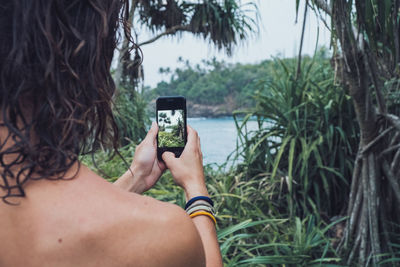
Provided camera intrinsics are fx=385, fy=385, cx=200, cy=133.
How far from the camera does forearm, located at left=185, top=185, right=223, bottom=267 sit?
0.63 m

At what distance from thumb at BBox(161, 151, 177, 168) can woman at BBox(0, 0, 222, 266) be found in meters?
0.31

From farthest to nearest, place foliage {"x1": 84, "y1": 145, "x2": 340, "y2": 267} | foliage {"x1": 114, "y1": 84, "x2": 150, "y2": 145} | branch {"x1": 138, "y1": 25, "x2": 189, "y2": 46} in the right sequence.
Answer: branch {"x1": 138, "y1": 25, "x2": 189, "y2": 46}, foliage {"x1": 114, "y1": 84, "x2": 150, "y2": 145}, foliage {"x1": 84, "y1": 145, "x2": 340, "y2": 267}

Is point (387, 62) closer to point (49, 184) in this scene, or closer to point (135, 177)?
point (135, 177)

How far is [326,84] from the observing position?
2.97m

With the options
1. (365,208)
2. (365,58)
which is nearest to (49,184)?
(365,58)

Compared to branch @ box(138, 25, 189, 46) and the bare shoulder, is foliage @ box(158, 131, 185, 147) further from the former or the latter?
branch @ box(138, 25, 189, 46)

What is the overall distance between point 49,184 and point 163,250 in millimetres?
166

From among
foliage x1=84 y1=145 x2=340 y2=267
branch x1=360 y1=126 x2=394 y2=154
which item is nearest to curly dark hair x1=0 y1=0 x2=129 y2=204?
foliage x1=84 y1=145 x2=340 y2=267

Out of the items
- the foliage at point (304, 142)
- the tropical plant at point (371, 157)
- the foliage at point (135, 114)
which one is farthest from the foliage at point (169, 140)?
the foliage at point (135, 114)

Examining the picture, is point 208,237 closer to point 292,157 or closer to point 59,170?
point 59,170

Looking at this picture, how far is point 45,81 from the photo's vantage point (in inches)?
18.6

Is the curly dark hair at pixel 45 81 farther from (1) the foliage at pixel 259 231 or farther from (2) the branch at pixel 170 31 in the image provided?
(2) the branch at pixel 170 31

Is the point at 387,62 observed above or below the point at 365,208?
above

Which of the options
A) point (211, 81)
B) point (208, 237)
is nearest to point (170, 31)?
point (211, 81)
